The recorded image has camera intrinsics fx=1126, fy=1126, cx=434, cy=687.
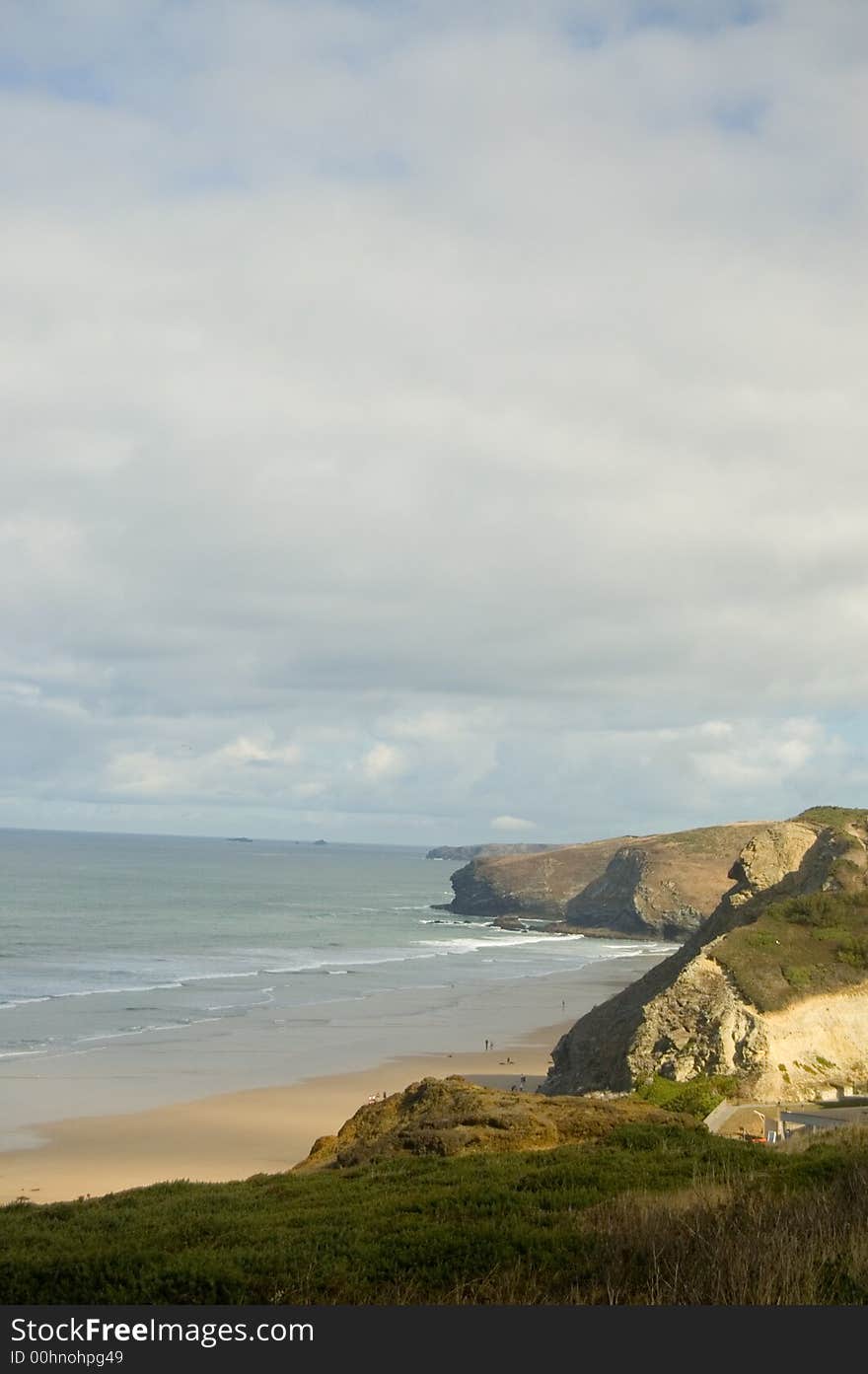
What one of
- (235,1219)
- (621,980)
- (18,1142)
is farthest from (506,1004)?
(235,1219)

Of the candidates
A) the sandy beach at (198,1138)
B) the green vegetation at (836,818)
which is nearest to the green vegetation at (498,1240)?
the sandy beach at (198,1138)

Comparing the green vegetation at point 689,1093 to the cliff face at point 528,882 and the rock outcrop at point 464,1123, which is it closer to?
the rock outcrop at point 464,1123

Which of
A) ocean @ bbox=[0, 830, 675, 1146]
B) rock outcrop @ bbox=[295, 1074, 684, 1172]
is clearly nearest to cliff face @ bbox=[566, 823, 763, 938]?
ocean @ bbox=[0, 830, 675, 1146]

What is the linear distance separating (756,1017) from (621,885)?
114 meters

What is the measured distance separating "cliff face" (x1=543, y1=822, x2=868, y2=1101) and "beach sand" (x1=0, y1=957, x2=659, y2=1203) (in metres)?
7.31

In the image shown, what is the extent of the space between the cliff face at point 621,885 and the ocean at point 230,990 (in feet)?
35.8

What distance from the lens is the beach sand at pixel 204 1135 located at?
33.2m

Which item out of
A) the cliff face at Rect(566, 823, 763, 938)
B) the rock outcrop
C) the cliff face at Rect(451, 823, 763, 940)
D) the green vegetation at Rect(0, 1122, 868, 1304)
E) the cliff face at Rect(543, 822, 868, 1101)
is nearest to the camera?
the green vegetation at Rect(0, 1122, 868, 1304)

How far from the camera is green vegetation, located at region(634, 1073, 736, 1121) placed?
33.4m

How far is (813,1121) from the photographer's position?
1141 inches

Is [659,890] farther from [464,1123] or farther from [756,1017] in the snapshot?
[464,1123]

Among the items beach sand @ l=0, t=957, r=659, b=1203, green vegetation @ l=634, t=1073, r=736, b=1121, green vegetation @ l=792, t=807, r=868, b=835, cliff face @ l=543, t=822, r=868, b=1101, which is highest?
green vegetation @ l=792, t=807, r=868, b=835

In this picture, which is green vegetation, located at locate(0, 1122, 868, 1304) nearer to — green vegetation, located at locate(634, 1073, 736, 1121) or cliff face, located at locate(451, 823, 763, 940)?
green vegetation, located at locate(634, 1073, 736, 1121)

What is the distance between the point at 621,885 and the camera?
149625 millimetres
